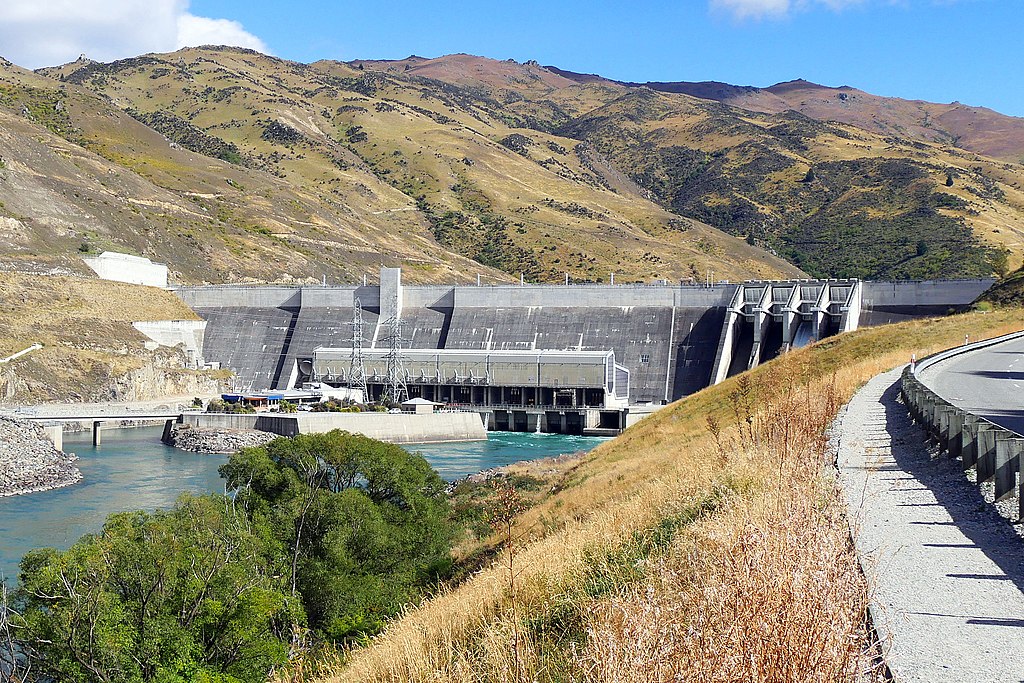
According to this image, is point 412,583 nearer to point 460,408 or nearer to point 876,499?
point 876,499

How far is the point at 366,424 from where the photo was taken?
62.0 meters

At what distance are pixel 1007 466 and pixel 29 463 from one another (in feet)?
143

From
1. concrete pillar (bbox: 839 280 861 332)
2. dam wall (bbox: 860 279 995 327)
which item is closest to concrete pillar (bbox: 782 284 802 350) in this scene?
concrete pillar (bbox: 839 280 861 332)

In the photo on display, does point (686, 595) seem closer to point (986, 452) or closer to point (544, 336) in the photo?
point (986, 452)

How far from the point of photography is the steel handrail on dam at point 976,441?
10.8 m

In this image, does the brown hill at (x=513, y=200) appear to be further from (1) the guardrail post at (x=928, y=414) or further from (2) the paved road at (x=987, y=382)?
(1) the guardrail post at (x=928, y=414)

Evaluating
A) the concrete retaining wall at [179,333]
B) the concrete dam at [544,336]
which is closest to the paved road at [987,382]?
the concrete dam at [544,336]

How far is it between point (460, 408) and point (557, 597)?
61.0 metres

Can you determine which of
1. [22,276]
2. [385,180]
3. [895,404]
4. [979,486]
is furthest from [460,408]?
[385,180]

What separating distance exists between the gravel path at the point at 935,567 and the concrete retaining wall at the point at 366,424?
162 feet

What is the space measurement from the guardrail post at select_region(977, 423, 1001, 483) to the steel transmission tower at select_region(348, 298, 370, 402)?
62534 millimetres

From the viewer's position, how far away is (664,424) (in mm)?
34312

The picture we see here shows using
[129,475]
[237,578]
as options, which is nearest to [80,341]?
[129,475]

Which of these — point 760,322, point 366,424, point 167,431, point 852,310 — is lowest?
point 167,431
